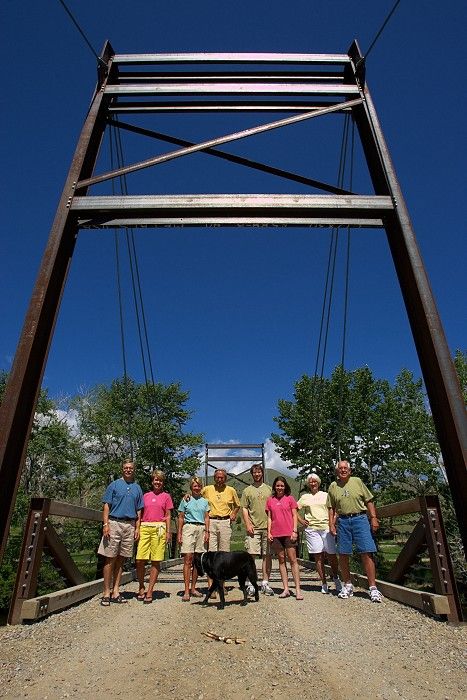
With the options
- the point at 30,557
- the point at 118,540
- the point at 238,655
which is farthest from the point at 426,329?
the point at 30,557

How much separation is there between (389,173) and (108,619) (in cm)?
464

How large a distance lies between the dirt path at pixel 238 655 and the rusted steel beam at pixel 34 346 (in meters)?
0.83

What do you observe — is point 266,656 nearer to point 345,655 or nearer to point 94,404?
point 345,655

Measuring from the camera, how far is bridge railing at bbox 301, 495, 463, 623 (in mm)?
3711

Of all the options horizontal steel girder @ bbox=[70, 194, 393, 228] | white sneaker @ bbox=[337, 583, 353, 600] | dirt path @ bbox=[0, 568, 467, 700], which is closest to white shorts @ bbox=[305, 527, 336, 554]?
white sneaker @ bbox=[337, 583, 353, 600]

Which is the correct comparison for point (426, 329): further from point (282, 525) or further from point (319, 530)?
point (319, 530)

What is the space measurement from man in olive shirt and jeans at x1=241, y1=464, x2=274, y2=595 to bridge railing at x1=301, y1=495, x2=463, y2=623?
54.3 inches

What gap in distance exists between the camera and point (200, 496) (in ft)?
18.6

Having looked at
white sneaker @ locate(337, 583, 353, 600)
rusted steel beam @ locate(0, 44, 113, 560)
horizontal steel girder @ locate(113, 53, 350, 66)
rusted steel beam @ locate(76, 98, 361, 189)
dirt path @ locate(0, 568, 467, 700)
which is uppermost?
horizontal steel girder @ locate(113, 53, 350, 66)

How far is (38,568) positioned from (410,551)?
3.73m

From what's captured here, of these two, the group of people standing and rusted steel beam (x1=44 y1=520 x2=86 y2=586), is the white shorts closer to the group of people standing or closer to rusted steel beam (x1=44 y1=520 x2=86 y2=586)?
the group of people standing

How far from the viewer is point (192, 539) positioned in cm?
535

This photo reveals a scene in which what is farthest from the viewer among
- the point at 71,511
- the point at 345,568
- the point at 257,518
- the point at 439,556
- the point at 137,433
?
the point at 137,433

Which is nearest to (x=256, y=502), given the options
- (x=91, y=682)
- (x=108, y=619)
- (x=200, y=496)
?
(x=200, y=496)
